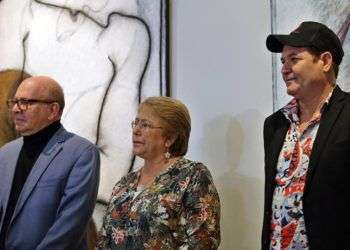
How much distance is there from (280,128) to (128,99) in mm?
1034

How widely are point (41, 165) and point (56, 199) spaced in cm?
15

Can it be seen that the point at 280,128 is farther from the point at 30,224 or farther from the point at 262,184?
the point at 30,224

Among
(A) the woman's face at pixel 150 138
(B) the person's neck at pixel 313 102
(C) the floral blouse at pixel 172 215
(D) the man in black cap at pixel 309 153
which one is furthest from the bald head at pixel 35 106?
(B) the person's neck at pixel 313 102

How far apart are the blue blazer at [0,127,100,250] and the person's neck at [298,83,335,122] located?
0.82 m

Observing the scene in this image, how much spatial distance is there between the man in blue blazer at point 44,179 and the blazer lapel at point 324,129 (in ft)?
2.79

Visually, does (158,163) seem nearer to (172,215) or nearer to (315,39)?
(172,215)

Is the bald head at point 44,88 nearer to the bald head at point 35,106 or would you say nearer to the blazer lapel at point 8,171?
the bald head at point 35,106

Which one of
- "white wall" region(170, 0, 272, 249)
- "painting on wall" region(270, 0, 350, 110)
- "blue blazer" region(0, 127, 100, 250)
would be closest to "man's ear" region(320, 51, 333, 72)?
"painting on wall" region(270, 0, 350, 110)

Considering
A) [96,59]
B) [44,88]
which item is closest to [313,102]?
[44,88]

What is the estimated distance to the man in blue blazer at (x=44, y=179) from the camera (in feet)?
6.44

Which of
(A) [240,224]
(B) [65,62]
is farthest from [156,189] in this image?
(B) [65,62]

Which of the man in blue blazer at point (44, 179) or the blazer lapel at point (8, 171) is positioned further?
the blazer lapel at point (8, 171)

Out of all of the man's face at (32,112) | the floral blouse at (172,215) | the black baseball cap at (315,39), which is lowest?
the floral blouse at (172,215)

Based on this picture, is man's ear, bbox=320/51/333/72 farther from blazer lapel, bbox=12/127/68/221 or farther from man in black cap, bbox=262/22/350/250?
blazer lapel, bbox=12/127/68/221
